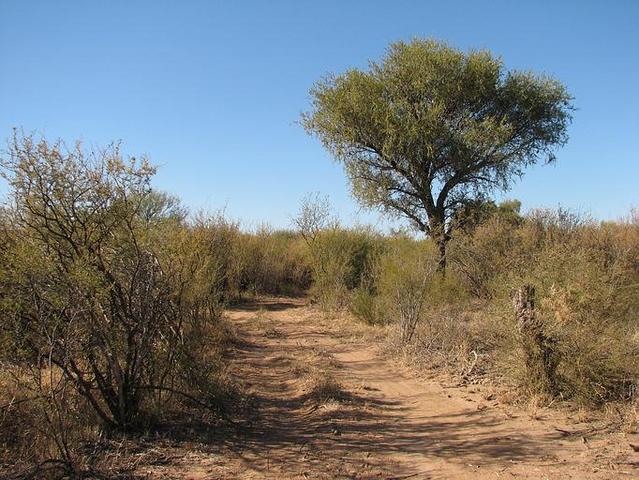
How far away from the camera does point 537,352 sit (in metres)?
7.15

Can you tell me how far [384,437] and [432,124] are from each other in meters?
11.7

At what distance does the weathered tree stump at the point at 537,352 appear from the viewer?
23.4ft

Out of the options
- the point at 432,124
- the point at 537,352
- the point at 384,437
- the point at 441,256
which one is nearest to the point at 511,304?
the point at 537,352

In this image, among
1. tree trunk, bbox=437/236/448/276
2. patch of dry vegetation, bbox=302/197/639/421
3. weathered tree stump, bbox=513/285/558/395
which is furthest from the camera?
tree trunk, bbox=437/236/448/276

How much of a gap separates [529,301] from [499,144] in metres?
9.88

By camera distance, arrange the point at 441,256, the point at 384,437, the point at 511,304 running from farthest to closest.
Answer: the point at 441,256, the point at 511,304, the point at 384,437

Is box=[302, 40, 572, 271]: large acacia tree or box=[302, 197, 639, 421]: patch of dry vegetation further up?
box=[302, 40, 572, 271]: large acacia tree

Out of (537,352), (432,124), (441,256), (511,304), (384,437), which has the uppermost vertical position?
(432,124)

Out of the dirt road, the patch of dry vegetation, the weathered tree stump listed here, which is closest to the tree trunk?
the patch of dry vegetation

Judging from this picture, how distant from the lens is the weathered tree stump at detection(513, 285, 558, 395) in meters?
7.14

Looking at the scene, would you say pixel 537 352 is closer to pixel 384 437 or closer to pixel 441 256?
pixel 384 437

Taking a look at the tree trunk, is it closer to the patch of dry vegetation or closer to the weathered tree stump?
the patch of dry vegetation

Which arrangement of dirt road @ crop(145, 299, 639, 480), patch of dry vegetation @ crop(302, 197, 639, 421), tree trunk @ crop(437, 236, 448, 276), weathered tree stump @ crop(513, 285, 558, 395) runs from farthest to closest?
tree trunk @ crop(437, 236, 448, 276), weathered tree stump @ crop(513, 285, 558, 395), patch of dry vegetation @ crop(302, 197, 639, 421), dirt road @ crop(145, 299, 639, 480)

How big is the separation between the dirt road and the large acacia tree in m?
8.08
